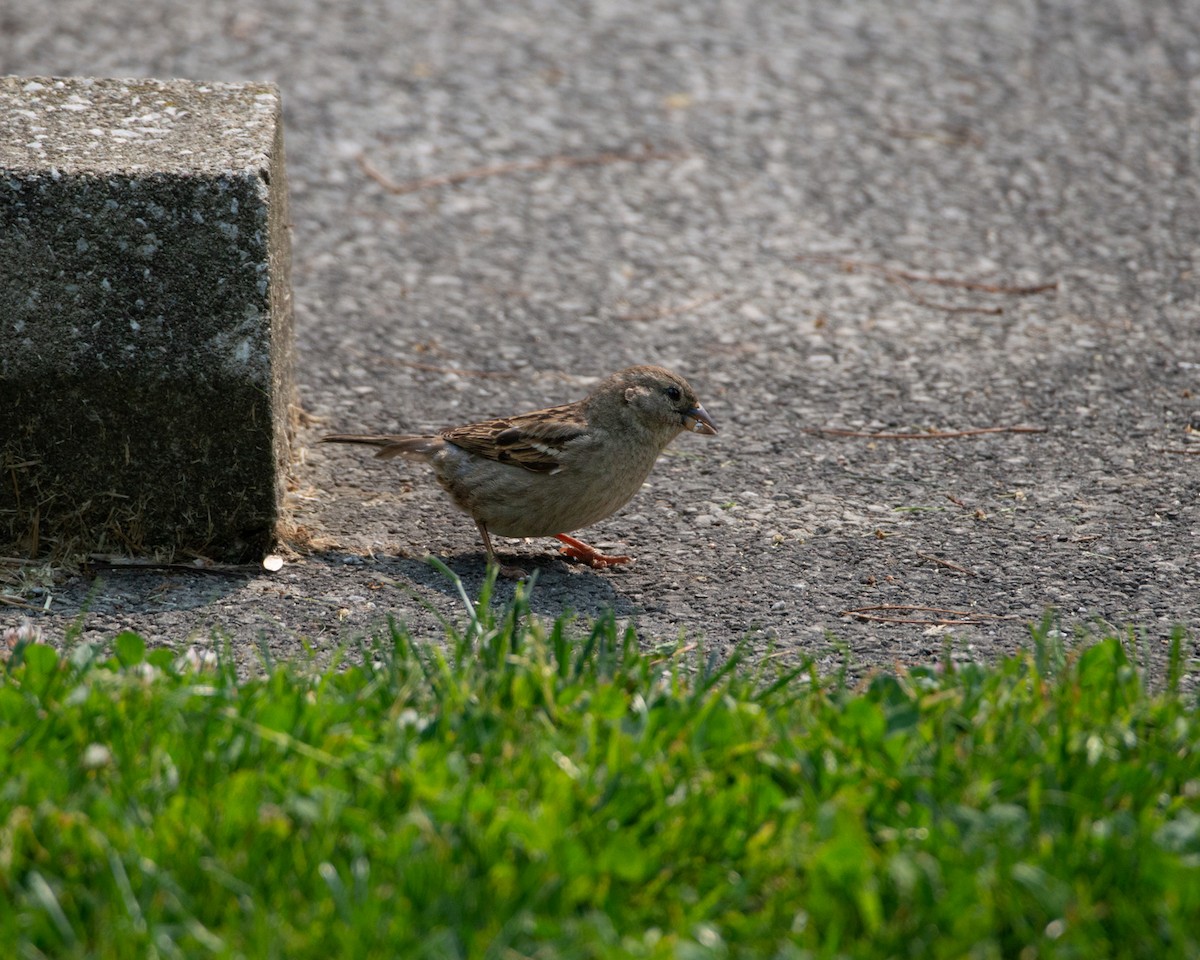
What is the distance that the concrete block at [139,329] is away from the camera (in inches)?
182

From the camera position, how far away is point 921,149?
8.97 meters

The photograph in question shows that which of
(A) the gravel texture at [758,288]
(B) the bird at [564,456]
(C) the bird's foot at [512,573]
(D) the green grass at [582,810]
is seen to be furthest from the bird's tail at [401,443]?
(D) the green grass at [582,810]

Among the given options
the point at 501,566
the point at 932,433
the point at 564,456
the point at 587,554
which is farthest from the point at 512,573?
the point at 932,433

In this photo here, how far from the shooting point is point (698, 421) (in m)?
5.57

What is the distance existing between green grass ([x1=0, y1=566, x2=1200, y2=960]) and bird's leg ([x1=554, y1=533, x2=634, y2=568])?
131cm

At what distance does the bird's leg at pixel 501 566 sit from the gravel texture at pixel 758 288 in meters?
0.08

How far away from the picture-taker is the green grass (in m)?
2.89

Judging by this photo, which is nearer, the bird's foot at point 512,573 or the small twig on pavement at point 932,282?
the bird's foot at point 512,573


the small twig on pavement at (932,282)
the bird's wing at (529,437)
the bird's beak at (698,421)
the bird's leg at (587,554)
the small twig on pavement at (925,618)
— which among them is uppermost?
the small twig on pavement at (932,282)

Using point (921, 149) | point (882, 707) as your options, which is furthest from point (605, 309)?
point (882, 707)

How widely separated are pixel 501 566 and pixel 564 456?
519 mm

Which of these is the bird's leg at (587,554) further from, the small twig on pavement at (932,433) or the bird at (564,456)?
the small twig on pavement at (932,433)

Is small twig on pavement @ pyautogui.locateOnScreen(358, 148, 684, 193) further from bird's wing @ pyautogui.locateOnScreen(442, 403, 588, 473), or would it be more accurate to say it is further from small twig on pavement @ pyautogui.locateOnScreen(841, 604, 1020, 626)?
small twig on pavement @ pyautogui.locateOnScreen(841, 604, 1020, 626)

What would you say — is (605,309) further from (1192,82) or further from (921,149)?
(1192,82)
